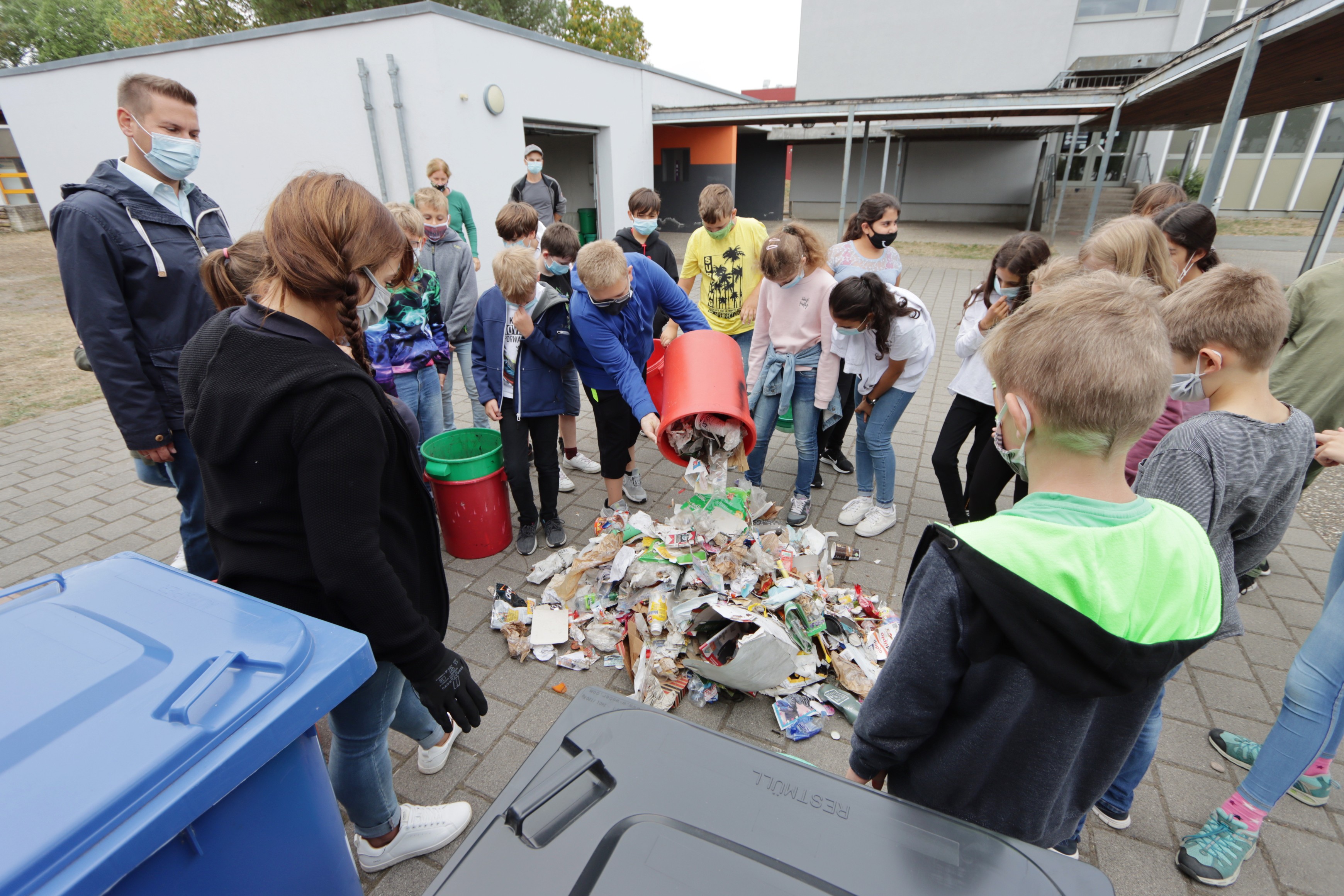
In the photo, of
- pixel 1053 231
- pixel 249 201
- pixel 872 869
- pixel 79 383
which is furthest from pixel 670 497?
pixel 1053 231

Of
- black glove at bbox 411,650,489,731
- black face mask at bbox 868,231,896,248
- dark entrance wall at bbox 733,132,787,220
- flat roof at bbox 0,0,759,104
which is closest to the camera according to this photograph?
black glove at bbox 411,650,489,731

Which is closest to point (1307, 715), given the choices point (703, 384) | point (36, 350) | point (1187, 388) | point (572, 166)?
point (1187, 388)

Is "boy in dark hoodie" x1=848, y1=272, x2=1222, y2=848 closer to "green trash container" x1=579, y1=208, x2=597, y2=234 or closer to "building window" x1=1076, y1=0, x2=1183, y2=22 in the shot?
"green trash container" x1=579, y1=208, x2=597, y2=234

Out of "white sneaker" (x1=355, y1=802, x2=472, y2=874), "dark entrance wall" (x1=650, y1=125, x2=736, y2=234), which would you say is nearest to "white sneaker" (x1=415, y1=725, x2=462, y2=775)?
"white sneaker" (x1=355, y1=802, x2=472, y2=874)

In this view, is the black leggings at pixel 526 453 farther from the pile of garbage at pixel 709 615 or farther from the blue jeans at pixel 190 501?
the blue jeans at pixel 190 501

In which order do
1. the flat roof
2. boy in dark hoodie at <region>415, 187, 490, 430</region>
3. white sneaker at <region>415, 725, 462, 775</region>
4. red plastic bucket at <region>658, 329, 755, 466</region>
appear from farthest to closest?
the flat roof
boy in dark hoodie at <region>415, 187, 490, 430</region>
red plastic bucket at <region>658, 329, 755, 466</region>
white sneaker at <region>415, 725, 462, 775</region>

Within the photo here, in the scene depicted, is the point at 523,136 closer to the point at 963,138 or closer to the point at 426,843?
the point at 426,843

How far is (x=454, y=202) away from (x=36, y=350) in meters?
6.30

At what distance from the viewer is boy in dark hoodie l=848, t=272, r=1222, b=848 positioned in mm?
972

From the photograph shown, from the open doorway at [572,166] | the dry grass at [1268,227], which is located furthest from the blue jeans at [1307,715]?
the dry grass at [1268,227]

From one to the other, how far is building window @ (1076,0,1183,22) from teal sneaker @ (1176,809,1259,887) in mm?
24767

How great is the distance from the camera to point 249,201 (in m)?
9.81

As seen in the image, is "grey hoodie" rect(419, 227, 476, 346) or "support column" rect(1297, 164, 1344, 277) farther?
"support column" rect(1297, 164, 1344, 277)

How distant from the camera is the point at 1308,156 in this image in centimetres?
1611
